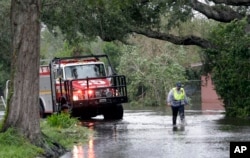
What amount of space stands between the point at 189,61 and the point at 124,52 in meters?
9.43

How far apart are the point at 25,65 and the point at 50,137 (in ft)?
7.44

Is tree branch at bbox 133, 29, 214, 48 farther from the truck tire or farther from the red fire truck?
the truck tire

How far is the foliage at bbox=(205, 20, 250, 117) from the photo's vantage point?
27.3m

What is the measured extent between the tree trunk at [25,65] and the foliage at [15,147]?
0.22m

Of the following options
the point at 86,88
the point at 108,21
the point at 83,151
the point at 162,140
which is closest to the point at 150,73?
the point at 108,21

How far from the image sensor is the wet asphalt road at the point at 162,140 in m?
15.0

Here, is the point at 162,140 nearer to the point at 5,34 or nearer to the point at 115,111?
the point at 115,111

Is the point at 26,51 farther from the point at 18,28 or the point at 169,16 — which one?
the point at 169,16

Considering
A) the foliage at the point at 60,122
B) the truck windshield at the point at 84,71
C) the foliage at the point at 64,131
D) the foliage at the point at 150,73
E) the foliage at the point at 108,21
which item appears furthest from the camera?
the foliage at the point at 150,73

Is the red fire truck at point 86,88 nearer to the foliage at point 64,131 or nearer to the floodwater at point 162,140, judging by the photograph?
the floodwater at point 162,140

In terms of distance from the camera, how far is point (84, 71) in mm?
28109

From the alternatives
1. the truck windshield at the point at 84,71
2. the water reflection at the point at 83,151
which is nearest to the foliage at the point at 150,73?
the truck windshield at the point at 84,71

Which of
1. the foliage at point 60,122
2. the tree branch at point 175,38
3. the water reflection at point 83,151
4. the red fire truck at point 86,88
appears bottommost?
the water reflection at point 83,151

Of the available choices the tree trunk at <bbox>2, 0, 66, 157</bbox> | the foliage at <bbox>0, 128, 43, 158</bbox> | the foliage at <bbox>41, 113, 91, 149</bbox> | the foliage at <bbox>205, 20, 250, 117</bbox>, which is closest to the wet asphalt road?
the foliage at <bbox>41, 113, 91, 149</bbox>
